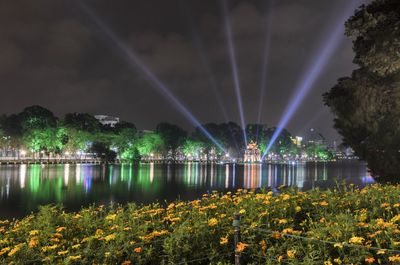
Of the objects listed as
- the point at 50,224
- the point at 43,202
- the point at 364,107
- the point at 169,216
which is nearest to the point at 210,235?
the point at 169,216

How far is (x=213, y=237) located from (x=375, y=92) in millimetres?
16334

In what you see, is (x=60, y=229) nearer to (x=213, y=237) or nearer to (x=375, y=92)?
(x=213, y=237)

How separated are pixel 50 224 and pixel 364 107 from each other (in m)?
17.4

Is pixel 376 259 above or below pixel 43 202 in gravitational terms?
above

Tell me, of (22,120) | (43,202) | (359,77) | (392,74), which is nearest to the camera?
(392,74)

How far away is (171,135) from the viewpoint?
591 ft

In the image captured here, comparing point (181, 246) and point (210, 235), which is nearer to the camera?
point (181, 246)

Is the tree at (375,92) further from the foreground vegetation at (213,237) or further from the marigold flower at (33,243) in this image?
the marigold flower at (33,243)

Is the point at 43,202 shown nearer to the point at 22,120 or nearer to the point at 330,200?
the point at 330,200

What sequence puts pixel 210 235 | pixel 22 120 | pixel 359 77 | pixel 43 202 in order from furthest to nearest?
pixel 22 120 < pixel 43 202 < pixel 359 77 < pixel 210 235

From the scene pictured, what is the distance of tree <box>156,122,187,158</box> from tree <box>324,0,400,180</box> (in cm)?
15485

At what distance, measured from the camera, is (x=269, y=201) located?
11008 millimetres

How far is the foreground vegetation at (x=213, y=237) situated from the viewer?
785cm

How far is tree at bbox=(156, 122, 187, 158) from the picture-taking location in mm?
178625
